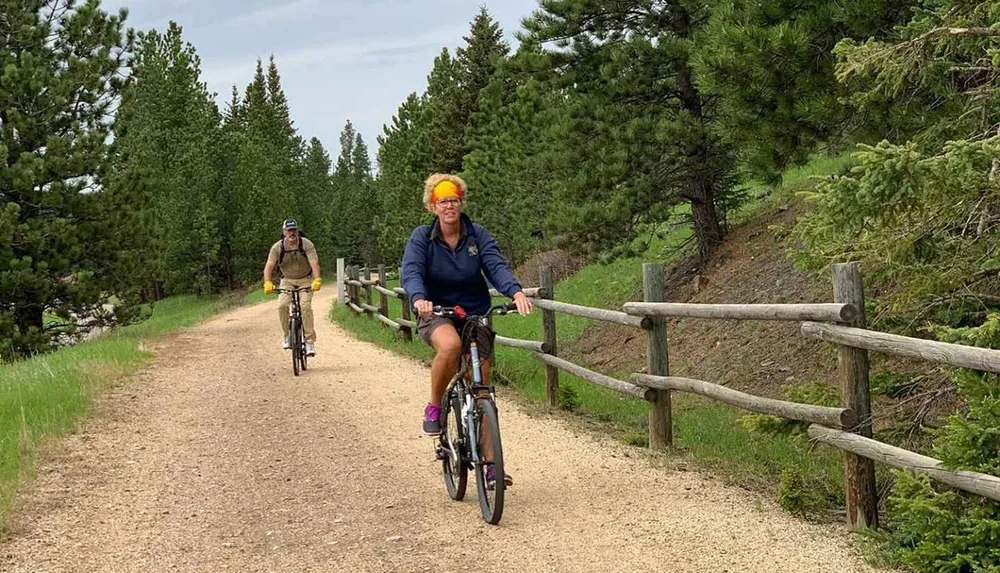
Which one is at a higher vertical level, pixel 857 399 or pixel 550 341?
pixel 857 399

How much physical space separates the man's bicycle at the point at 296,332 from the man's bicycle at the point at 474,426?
671cm

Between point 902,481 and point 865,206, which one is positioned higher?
point 865,206

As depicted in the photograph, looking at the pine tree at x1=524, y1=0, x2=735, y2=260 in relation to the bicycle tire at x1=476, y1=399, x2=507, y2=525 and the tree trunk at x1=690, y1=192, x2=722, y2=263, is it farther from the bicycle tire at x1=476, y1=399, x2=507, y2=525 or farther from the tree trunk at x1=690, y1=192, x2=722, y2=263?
the bicycle tire at x1=476, y1=399, x2=507, y2=525

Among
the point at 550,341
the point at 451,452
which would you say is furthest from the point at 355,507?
the point at 550,341

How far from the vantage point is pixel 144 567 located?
15.1 feet

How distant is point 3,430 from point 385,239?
44.5m

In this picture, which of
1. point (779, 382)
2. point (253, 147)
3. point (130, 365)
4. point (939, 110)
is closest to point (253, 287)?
point (253, 147)

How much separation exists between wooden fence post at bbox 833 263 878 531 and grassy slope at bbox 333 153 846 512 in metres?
0.55

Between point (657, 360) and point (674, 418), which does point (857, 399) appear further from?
point (674, 418)

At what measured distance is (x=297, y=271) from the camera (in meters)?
12.4

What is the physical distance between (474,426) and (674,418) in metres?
4.74

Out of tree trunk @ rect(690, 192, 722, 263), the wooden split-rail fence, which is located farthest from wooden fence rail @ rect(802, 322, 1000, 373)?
tree trunk @ rect(690, 192, 722, 263)

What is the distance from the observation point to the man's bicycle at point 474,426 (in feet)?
16.6

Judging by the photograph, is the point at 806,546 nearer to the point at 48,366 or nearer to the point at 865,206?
the point at 865,206
